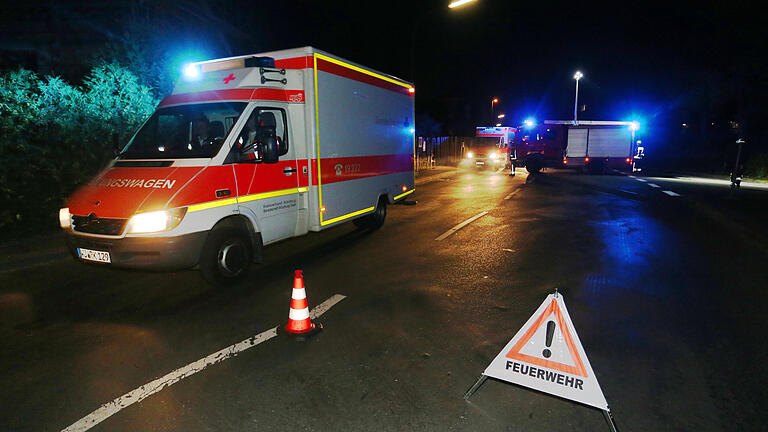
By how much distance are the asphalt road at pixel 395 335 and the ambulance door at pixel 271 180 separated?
29.9 inches

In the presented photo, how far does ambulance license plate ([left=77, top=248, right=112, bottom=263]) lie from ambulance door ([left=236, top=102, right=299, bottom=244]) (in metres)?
1.64

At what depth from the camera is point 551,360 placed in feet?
10.4

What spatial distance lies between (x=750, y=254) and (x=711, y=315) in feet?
12.8

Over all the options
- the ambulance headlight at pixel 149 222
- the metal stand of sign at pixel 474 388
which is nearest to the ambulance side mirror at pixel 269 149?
the ambulance headlight at pixel 149 222

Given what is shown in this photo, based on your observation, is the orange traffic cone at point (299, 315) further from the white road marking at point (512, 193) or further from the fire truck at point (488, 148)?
the fire truck at point (488, 148)

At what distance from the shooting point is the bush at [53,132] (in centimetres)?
848

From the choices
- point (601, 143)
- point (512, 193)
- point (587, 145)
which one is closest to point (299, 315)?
point (512, 193)

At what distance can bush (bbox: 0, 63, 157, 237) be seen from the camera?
8.48 meters

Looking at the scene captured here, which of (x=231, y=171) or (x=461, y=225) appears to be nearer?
(x=231, y=171)

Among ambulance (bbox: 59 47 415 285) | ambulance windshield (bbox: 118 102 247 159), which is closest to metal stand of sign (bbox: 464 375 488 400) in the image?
ambulance (bbox: 59 47 415 285)

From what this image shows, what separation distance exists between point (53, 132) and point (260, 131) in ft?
19.4

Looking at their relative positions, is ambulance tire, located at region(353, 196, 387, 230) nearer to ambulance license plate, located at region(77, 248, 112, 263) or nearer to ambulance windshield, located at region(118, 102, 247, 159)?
ambulance windshield, located at region(118, 102, 247, 159)

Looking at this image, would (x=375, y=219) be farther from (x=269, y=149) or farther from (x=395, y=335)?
(x=395, y=335)

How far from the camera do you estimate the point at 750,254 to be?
7.95m
